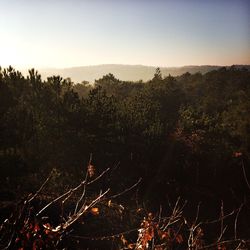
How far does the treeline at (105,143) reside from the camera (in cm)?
1891

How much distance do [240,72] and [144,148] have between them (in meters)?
52.4

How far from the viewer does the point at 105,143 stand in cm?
2164

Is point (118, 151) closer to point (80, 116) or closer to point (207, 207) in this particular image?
point (80, 116)

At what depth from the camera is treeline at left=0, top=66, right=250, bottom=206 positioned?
1891 centimetres

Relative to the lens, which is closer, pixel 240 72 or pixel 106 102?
pixel 106 102

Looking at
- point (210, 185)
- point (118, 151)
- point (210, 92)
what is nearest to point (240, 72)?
point (210, 92)

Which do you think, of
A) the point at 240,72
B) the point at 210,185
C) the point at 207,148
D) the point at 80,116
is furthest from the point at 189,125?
the point at 240,72

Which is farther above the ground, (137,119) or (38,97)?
(38,97)

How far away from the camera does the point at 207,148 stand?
27.0 meters

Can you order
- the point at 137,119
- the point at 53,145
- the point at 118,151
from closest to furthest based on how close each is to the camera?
the point at 53,145 < the point at 118,151 < the point at 137,119

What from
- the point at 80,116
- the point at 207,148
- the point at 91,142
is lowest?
the point at 207,148

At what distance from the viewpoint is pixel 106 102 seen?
75.9 feet

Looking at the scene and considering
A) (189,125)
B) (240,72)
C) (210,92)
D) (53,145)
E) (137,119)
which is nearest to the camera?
(53,145)

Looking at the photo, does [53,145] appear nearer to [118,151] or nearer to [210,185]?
[118,151]
